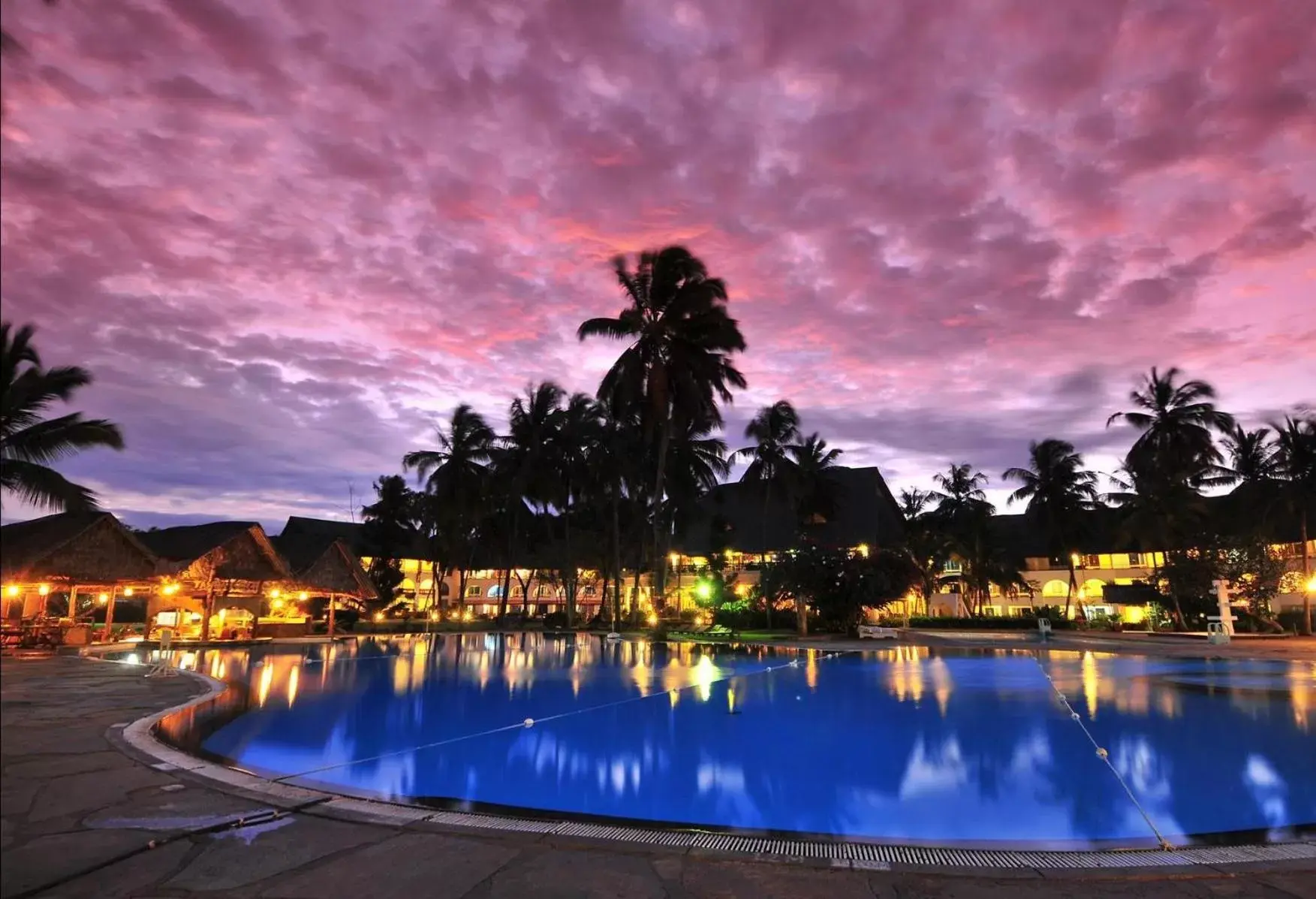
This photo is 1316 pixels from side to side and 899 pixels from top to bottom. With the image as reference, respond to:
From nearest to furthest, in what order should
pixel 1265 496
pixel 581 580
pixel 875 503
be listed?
pixel 1265 496 → pixel 875 503 → pixel 581 580

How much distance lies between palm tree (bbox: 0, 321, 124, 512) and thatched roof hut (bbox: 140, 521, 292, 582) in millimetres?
24927

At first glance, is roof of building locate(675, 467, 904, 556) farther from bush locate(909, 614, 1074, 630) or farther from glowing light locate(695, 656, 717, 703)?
glowing light locate(695, 656, 717, 703)

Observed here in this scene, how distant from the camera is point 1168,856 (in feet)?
15.3

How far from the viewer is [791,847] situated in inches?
198

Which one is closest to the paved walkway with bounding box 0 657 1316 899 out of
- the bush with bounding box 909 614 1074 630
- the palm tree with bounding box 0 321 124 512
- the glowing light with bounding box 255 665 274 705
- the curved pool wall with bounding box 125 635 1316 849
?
the palm tree with bounding box 0 321 124 512

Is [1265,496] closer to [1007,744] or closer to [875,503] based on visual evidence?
[875,503]

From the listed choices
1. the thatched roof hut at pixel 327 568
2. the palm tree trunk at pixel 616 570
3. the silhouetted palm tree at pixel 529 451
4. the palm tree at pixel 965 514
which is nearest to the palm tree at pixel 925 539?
the palm tree at pixel 965 514

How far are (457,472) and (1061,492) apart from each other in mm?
36331

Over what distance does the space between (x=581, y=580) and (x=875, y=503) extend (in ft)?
72.6

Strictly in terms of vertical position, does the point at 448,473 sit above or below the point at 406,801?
above

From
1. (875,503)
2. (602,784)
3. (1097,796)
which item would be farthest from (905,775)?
(875,503)

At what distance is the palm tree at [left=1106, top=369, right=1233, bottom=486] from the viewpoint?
3694cm

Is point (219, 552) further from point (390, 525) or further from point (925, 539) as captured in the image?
point (925, 539)

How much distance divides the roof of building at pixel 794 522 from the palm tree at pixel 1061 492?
9008 mm
